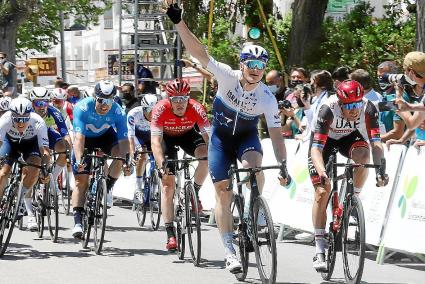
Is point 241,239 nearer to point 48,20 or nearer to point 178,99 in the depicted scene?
point 178,99

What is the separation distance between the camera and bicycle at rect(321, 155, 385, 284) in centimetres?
974

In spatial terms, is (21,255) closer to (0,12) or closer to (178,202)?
(178,202)

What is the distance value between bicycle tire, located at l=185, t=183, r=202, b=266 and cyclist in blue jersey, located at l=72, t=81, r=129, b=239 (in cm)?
187

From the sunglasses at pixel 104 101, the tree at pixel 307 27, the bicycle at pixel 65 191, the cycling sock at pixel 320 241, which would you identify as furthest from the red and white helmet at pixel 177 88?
the tree at pixel 307 27

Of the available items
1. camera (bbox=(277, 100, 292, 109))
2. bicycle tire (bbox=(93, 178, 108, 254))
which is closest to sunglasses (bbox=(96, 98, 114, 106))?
bicycle tire (bbox=(93, 178, 108, 254))

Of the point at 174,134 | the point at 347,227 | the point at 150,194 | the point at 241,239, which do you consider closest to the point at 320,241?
the point at 347,227

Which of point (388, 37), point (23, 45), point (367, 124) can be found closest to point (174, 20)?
point (367, 124)

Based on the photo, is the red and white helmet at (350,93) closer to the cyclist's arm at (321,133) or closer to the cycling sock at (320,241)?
the cyclist's arm at (321,133)

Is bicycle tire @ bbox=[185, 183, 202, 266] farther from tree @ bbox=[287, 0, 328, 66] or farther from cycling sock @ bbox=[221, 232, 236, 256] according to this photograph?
tree @ bbox=[287, 0, 328, 66]

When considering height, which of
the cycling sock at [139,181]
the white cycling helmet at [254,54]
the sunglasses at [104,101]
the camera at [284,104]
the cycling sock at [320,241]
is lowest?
the cycling sock at [139,181]

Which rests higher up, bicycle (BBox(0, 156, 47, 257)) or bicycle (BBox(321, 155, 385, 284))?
bicycle (BBox(321, 155, 385, 284))

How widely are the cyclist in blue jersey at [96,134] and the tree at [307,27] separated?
6.75 meters

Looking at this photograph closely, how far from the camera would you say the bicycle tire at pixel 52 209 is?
46.4 feet

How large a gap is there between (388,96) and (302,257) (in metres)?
2.64
